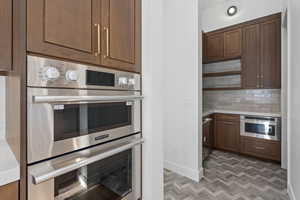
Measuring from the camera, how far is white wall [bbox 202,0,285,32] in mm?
3344

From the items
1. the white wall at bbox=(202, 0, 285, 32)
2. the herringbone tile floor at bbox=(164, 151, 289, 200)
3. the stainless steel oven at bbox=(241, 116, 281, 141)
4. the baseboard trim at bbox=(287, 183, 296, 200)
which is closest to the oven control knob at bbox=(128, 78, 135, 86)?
the herringbone tile floor at bbox=(164, 151, 289, 200)

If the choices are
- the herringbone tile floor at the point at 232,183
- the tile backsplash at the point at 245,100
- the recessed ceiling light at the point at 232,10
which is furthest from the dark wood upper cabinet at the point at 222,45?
the herringbone tile floor at the point at 232,183

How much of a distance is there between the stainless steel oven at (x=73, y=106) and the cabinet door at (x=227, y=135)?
289 cm

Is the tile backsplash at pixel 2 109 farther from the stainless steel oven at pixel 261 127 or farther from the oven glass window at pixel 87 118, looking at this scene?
the stainless steel oven at pixel 261 127

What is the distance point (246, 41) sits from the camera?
339cm

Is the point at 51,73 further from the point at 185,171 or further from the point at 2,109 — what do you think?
the point at 185,171

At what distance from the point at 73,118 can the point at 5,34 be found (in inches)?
18.6

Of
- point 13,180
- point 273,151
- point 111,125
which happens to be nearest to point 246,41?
point 273,151

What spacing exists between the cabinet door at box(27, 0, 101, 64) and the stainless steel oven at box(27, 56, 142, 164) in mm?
59

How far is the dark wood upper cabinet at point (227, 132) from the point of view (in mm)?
3420

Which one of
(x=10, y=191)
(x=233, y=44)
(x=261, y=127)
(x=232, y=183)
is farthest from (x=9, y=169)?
(x=233, y=44)

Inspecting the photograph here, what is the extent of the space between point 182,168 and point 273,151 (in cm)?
174

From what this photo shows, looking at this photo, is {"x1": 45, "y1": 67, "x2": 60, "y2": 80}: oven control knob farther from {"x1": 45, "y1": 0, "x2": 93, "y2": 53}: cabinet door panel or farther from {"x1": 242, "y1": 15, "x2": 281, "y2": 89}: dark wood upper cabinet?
{"x1": 242, "y1": 15, "x2": 281, "y2": 89}: dark wood upper cabinet

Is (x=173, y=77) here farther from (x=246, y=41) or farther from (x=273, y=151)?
(x=273, y=151)
